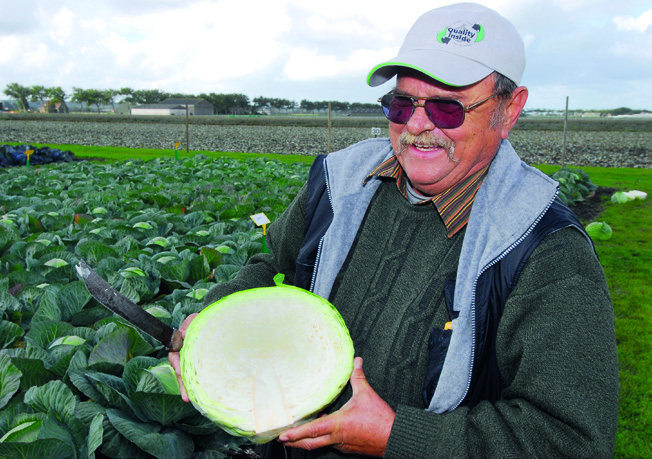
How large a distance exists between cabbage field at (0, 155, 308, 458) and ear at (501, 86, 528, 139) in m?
1.96

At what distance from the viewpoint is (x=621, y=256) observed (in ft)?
24.0

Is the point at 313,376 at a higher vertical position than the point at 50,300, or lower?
higher

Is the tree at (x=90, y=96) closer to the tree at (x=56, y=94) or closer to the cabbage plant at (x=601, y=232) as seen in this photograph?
the tree at (x=56, y=94)

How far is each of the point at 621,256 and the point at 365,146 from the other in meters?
6.84

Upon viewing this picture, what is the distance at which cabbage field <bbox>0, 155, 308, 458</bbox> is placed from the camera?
2.29 metres

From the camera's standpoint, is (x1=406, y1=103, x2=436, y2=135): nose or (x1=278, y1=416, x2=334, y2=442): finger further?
(x1=406, y1=103, x2=436, y2=135): nose

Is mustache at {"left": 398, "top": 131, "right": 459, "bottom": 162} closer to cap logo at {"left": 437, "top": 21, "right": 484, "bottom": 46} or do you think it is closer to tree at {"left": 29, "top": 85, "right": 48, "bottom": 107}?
cap logo at {"left": 437, "top": 21, "right": 484, "bottom": 46}

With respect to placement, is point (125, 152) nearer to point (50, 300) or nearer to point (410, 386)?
point (50, 300)

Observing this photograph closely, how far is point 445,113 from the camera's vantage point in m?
1.67

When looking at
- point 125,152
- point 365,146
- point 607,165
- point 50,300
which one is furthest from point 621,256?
point 125,152

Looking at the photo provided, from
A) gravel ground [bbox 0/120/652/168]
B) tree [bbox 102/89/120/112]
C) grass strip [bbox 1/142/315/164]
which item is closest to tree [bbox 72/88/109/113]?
tree [bbox 102/89/120/112]

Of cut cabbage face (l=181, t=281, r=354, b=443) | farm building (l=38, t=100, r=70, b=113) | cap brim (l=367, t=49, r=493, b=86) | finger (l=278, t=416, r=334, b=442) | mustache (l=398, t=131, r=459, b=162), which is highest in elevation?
farm building (l=38, t=100, r=70, b=113)

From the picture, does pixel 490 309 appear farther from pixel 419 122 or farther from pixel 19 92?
pixel 19 92

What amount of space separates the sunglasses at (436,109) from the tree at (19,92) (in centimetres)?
13221
